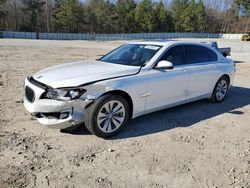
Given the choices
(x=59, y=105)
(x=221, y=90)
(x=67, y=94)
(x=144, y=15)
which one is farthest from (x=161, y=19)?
(x=59, y=105)

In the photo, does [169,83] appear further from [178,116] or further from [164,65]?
[178,116]

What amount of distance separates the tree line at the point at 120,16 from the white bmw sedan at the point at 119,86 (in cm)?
6277

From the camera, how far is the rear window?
5749mm

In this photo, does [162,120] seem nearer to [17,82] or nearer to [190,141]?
[190,141]

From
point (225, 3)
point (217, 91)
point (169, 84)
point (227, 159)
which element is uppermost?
point (225, 3)

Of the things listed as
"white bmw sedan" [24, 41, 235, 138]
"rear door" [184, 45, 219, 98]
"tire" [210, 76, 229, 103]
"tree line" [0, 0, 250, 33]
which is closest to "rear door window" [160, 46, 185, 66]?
"white bmw sedan" [24, 41, 235, 138]

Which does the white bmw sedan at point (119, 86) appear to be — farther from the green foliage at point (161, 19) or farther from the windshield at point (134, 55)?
Answer: the green foliage at point (161, 19)

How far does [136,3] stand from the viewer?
7794 cm

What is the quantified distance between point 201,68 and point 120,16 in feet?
236

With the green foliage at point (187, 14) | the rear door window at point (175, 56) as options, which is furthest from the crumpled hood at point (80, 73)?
the green foliage at point (187, 14)

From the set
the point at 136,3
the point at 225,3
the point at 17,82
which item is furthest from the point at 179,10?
the point at 17,82

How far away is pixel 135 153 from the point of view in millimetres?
4008

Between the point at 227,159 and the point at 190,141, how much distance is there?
0.69 meters

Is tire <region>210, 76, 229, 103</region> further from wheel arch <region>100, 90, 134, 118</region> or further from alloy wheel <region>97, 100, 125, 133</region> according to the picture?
alloy wheel <region>97, 100, 125, 133</region>
